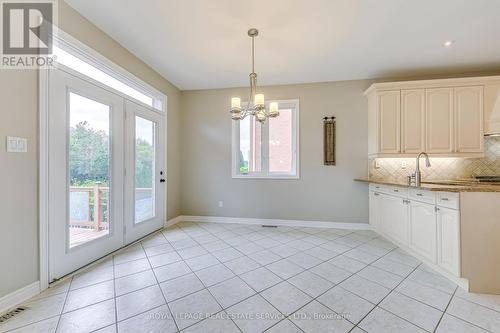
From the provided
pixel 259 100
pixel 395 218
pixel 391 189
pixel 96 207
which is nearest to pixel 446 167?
pixel 391 189

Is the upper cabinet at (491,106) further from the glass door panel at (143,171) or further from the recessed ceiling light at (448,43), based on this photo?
the glass door panel at (143,171)

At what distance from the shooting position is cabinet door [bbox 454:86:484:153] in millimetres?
3248

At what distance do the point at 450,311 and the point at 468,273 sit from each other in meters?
0.56

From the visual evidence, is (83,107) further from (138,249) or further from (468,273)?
(468,273)

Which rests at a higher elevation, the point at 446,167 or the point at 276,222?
the point at 446,167

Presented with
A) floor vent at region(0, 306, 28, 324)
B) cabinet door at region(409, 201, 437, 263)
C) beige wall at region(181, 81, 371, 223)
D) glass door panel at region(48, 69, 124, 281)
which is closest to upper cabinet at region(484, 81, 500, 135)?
beige wall at region(181, 81, 371, 223)

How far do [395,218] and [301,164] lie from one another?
1.72 metres

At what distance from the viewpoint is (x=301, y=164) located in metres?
4.11

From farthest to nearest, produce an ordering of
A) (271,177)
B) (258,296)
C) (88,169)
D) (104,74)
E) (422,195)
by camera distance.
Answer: (271,177)
(104,74)
(422,195)
(88,169)
(258,296)

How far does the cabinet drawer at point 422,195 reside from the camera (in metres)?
2.39

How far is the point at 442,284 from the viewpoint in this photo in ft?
6.93

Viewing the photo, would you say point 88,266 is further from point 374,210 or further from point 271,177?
point 374,210

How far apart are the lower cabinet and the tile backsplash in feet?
1.91

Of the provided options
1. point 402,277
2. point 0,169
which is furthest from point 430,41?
point 0,169
